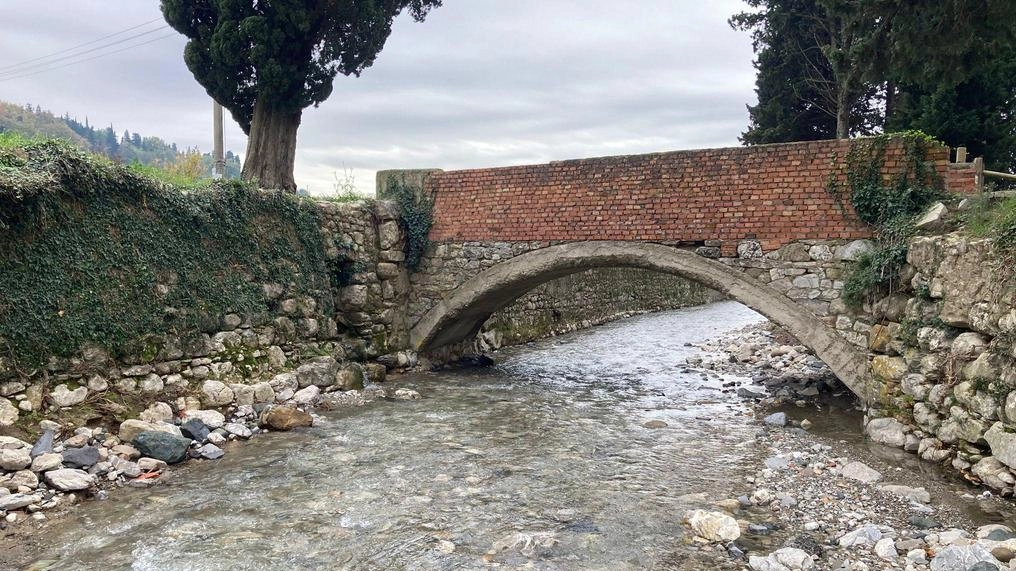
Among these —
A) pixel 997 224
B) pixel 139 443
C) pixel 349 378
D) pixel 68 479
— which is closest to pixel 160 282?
pixel 139 443

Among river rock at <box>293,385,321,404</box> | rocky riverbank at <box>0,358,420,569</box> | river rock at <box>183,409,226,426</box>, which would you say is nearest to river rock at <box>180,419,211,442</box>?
rocky riverbank at <box>0,358,420,569</box>

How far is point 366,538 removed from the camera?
429cm

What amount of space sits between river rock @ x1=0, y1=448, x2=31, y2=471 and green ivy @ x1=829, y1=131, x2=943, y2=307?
7.72 m

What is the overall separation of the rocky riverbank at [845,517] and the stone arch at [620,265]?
997mm

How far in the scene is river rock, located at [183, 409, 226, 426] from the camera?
648 cm

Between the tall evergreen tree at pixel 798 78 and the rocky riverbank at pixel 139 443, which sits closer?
the rocky riverbank at pixel 139 443

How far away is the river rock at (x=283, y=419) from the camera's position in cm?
687

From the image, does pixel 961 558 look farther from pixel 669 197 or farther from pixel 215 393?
pixel 215 393

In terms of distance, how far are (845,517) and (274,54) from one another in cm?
1095

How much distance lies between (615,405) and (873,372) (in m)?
2.98

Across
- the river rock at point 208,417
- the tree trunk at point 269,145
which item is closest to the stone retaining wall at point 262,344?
the river rock at point 208,417

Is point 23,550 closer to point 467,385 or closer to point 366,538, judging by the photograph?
point 366,538

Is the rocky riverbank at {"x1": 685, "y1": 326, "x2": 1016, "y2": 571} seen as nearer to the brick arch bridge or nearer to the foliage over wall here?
the brick arch bridge

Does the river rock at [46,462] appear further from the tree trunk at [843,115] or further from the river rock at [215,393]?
the tree trunk at [843,115]
